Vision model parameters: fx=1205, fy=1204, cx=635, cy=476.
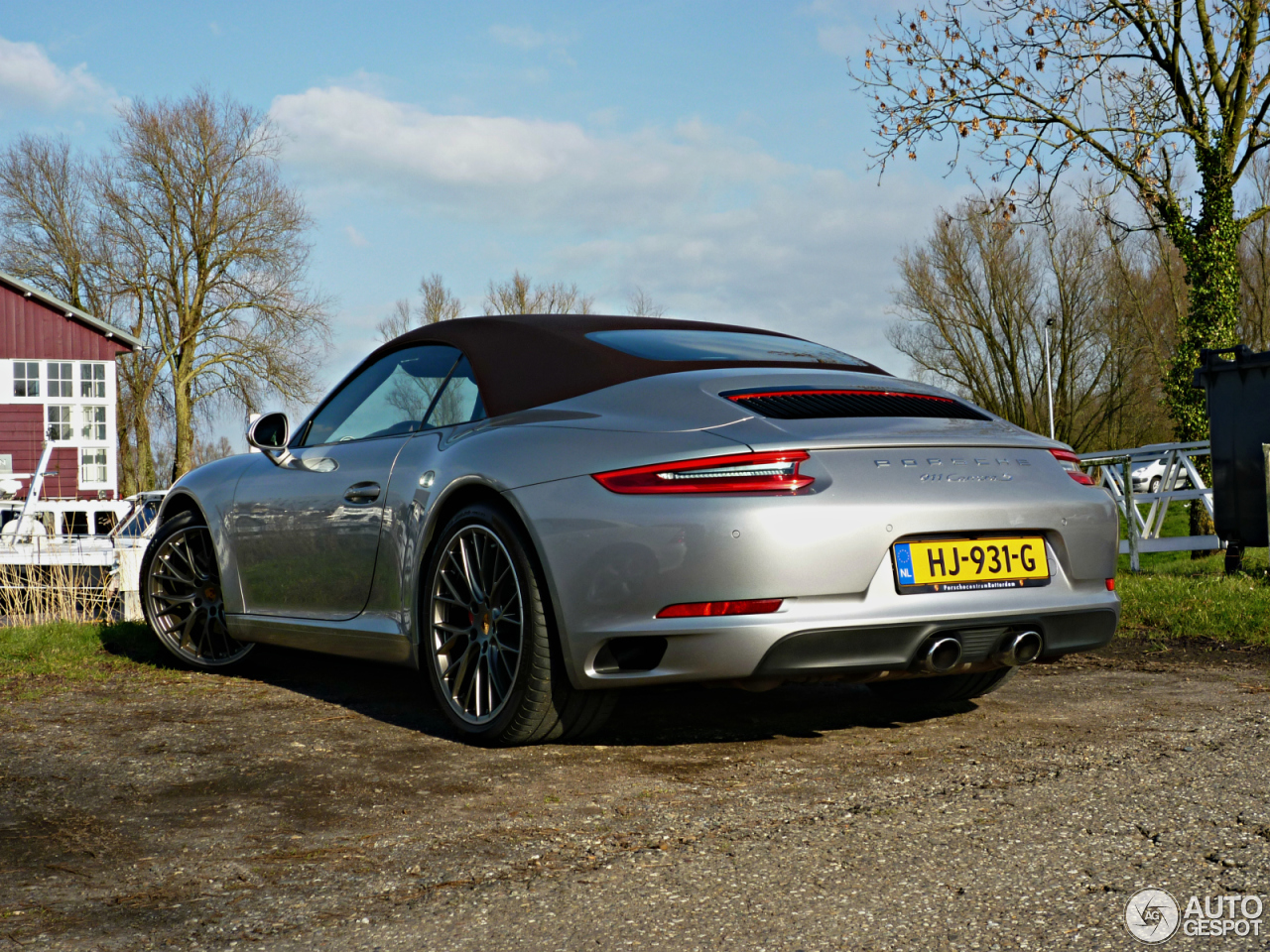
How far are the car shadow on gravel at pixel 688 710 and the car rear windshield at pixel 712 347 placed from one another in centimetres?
114

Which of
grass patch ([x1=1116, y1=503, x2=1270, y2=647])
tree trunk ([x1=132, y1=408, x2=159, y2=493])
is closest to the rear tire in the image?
grass patch ([x1=1116, y1=503, x2=1270, y2=647])

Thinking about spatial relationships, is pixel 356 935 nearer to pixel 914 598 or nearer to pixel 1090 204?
pixel 914 598

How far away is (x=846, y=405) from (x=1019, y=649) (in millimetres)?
896

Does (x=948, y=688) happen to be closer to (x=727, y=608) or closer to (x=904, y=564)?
(x=904, y=564)

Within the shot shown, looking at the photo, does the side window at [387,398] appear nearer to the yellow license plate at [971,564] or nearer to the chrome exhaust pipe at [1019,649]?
the yellow license plate at [971,564]

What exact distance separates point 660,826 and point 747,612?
67cm

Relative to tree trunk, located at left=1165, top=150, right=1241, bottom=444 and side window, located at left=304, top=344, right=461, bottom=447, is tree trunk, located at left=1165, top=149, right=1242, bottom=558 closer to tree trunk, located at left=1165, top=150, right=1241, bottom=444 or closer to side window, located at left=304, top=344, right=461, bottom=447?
tree trunk, located at left=1165, top=150, right=1241, bottom=444

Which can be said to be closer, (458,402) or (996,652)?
(996,652)

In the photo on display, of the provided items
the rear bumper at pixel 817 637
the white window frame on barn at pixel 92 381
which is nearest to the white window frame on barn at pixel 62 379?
the white window frame on barn at pixel 92 381

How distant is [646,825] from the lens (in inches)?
113

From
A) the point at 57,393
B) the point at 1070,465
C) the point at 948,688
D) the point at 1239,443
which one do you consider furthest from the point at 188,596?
the point at 57,393

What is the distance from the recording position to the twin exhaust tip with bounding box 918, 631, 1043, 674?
11.2ft

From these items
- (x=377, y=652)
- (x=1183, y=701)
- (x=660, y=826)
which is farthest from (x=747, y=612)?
(x=1183, y=701)

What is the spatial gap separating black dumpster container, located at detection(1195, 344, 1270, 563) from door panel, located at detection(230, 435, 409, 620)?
7.53 meters
